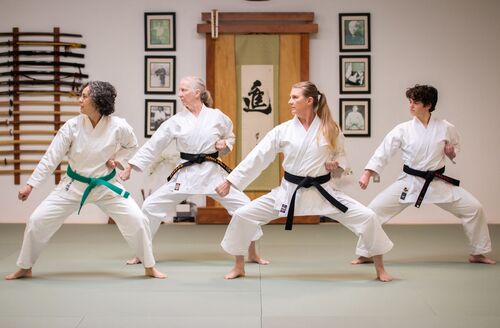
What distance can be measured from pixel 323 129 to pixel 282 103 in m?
2.92

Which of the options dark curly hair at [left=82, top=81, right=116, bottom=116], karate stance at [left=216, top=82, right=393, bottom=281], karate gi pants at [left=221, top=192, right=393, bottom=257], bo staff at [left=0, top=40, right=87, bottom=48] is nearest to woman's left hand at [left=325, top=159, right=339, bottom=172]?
karate stance at [left=216, top=82, right=393, bottom=281]

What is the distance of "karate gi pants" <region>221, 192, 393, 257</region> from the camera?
4008 mm

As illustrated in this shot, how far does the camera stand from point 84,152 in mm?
4141

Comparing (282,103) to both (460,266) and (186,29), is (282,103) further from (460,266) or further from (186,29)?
(460,266)

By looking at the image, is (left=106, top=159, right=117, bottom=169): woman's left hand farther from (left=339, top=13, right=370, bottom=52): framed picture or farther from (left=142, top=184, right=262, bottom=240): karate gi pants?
(left=339, top=13, right=370, bottom=52): framed picture

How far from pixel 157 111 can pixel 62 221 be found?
10.3 ft

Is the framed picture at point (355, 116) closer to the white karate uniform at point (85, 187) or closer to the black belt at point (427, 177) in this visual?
the black belt at point (427, 177)

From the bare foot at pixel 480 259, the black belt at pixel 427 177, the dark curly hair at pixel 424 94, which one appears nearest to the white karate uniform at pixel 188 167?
the black belt at pixel 427 177

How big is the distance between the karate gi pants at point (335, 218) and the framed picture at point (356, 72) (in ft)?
10.4

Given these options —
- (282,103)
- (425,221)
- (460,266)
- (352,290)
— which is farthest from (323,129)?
(425,221)

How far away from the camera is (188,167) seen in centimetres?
486

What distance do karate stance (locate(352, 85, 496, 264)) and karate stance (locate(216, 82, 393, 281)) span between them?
2.09 feet

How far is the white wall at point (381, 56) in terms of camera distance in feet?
23.3

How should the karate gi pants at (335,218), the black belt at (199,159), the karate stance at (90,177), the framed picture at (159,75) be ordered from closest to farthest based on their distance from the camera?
the karate gi pants at (335,218) < the karate stance at (90,177) < the black belt at (199,159) < the framed picture at (159,75)
